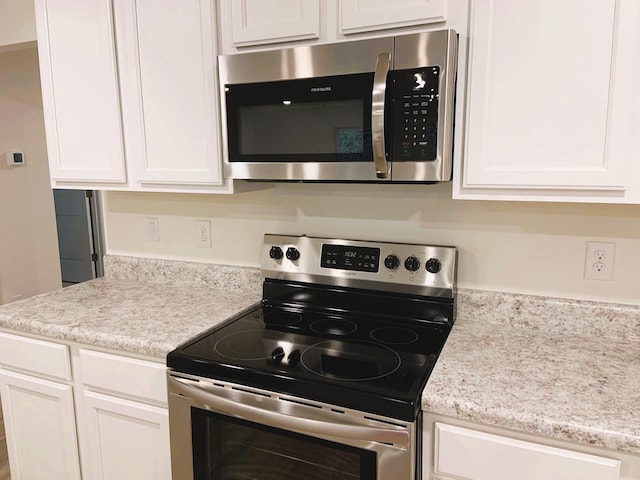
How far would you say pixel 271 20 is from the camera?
4.95ft

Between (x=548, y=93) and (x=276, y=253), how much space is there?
3.52 ft

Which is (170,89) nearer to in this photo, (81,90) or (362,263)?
(81,90)

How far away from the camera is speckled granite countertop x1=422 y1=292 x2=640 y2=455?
1058 millimetres

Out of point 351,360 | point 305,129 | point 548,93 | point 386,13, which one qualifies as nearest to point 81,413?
point 351,360

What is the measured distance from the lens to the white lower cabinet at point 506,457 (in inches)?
41.3

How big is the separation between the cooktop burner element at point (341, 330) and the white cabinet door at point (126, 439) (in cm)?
31

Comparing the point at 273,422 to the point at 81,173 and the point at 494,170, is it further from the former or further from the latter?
the point at 81,173

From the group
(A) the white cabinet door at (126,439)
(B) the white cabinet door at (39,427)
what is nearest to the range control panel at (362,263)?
(A) the white cabinet door at (126,439)

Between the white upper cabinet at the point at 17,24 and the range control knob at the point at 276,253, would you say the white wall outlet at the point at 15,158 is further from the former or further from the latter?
the range control knob at the point at 276,253

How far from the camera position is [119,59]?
69.1 inches

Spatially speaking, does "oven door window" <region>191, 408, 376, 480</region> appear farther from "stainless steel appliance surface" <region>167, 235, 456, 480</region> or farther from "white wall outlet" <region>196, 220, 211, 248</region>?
"white wall outlet" <region>196, 220, 211, 248</region>

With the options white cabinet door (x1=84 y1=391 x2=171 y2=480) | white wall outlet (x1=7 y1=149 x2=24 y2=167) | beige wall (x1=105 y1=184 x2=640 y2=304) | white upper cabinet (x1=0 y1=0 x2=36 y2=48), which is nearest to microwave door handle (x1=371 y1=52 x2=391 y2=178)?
beige wall (x1=105 y1=184 x2=640 y2=304)

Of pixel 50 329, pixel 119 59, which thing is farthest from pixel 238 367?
pixel 119 59

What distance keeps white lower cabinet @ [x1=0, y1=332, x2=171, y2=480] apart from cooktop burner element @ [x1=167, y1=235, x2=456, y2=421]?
28 cm
